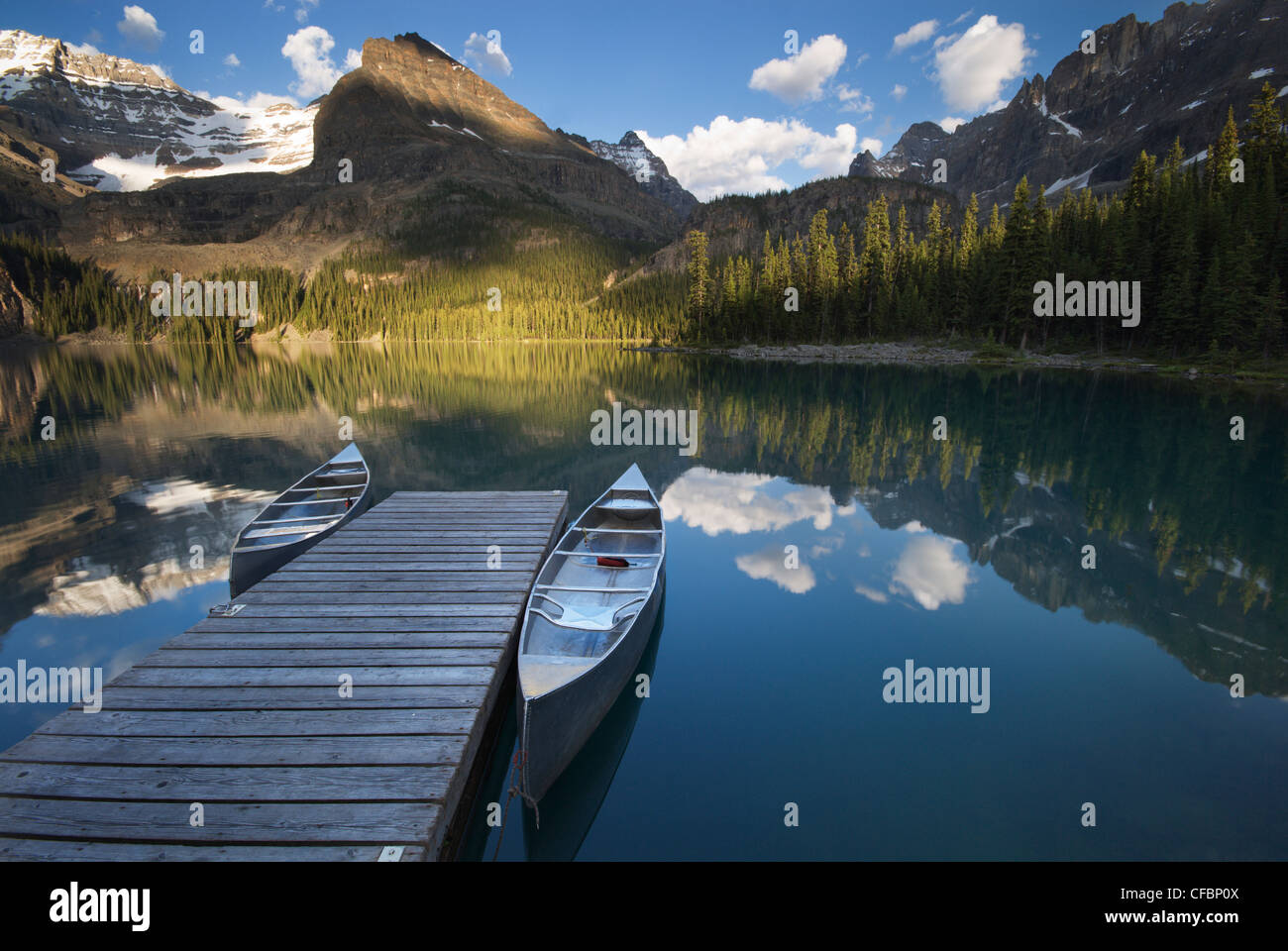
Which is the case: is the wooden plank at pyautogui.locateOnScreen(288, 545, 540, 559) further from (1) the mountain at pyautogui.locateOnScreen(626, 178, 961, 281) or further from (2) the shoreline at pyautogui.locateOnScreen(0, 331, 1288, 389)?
(1) the mountain at pyautogui.locateOnScreen(626, 178, 961, 281)

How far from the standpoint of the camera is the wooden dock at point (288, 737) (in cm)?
558

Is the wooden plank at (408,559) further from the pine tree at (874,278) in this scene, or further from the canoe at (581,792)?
the pine tree at (874,278)

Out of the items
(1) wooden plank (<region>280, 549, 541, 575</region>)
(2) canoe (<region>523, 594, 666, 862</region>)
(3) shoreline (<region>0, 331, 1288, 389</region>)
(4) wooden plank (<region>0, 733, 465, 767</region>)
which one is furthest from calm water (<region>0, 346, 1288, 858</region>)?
(3) shoreline (<region>0, 331, 1288, 389</region>)

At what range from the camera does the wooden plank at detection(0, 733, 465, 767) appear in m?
6.55

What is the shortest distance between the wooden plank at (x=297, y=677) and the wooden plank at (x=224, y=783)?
1698mm

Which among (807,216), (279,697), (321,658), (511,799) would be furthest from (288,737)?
(807,216)

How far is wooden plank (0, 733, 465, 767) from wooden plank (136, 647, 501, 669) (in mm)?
1703

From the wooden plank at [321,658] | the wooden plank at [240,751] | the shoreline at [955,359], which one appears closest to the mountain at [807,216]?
the shoreline at [955,359]

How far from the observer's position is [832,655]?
1135 cm

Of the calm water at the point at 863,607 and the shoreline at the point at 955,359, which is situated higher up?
the shoreline at the point at 955,359

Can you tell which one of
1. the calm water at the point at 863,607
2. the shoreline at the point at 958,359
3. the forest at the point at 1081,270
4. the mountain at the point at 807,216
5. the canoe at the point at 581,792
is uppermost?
the mountain at the point at 807,216

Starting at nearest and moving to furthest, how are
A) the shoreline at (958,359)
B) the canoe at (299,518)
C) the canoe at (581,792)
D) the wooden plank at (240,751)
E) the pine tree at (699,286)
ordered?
the wooden plank at (240,751) < the canoe at (581,792) < the canoe at (299,518) < the shoreline at (958,359) < the pine tree at (699,286)
